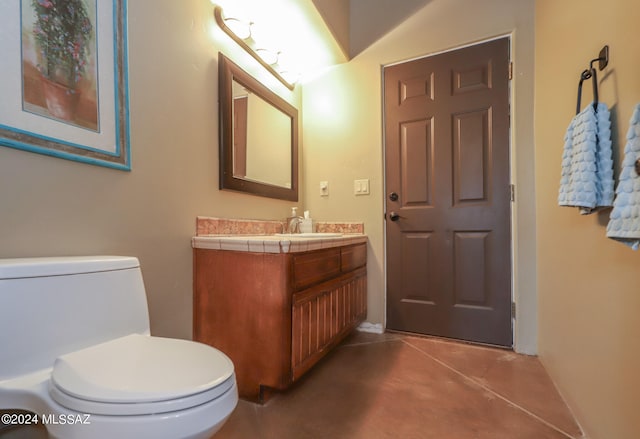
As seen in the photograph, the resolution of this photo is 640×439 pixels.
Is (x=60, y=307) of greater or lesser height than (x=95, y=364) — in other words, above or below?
above

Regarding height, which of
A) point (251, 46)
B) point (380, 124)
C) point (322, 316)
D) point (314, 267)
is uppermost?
point (251, 46)

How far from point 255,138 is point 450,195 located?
136cm

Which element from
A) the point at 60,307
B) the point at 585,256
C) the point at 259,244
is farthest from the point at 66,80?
the point at 585,256

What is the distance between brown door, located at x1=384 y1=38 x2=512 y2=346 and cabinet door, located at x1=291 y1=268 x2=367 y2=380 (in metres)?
0.39

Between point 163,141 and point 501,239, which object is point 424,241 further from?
point 163,141

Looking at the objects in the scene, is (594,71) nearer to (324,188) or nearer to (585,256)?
(585,256)

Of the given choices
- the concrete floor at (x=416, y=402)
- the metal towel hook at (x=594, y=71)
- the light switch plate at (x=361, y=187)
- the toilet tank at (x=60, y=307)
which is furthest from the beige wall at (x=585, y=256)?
the toilet tank at (x=60, y=307)

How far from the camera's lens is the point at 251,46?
1918 millimetres

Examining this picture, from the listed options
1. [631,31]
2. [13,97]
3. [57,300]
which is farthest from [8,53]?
[631,31]

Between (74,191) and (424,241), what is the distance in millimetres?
1952

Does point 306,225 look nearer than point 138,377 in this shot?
No

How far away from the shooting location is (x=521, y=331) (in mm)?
1886

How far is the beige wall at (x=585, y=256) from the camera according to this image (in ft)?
2.98

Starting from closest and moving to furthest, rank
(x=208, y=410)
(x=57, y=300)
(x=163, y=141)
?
(x=208, y=410), (x=57, y=300), (x=163, y=141)
